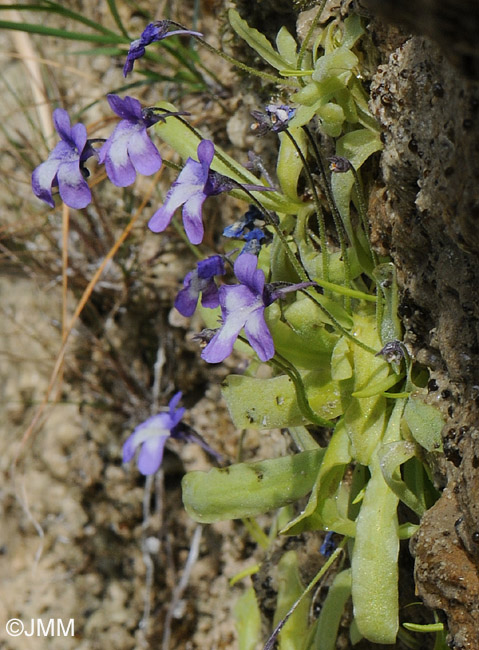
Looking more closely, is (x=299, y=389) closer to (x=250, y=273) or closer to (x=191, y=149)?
(x=250, y=273)

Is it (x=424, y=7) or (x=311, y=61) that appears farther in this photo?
(x=311, y=61)

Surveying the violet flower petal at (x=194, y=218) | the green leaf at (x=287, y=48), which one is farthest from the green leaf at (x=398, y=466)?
the green leaf at (x=287, y=48)

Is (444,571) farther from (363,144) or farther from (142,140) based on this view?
(142,140)

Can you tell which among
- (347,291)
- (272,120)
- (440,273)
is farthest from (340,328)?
(272,120)

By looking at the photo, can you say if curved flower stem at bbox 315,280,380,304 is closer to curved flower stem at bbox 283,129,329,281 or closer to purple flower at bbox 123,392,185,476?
curved flower stem at bbox 283,129,329,281

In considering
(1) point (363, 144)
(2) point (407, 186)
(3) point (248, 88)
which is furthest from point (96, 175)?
(2) point (407, 186)

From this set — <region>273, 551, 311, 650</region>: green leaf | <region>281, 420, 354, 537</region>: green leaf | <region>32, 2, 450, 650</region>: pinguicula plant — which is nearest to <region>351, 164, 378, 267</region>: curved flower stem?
<region>32, 2, 450, 650</region>: pinguicula plant
